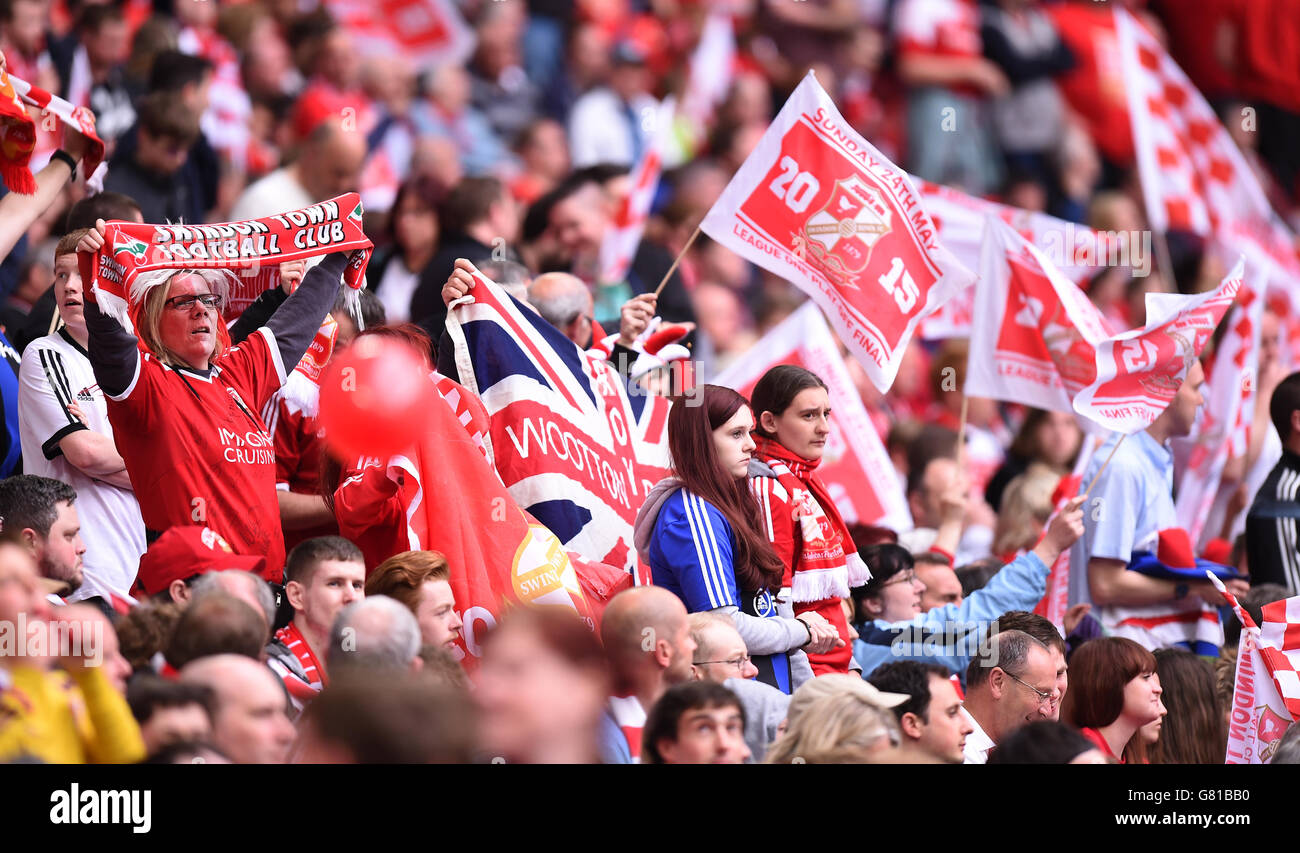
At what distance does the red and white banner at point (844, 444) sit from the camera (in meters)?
9.64

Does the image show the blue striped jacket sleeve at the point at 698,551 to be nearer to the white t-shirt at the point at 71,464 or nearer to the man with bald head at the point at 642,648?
the man with bald head at the point at 642,648

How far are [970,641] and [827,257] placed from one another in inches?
72.2

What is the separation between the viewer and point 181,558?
229 inches

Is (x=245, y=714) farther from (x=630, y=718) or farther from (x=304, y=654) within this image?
(x=630, y=718)

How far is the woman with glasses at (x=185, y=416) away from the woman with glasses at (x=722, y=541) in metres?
1.38

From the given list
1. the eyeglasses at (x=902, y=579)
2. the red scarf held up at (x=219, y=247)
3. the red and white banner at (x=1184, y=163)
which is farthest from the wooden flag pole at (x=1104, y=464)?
the red and white banner at (x=1184, y=163)

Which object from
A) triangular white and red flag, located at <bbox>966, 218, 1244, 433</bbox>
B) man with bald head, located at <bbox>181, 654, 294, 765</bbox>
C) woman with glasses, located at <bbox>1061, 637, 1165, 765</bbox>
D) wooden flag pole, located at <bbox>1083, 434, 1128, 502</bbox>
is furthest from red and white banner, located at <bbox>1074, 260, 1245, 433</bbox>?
man with bald head, located at <bbox>181, 654, 294, 765</bbox>

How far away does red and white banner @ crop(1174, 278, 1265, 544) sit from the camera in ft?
32.6

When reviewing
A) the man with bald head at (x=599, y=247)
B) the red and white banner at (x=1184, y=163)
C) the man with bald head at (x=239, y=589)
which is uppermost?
the red and white banner at (x=1184, y=163)
